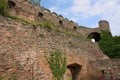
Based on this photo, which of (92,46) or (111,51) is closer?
(92,46)

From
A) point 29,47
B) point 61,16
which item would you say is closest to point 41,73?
point 29,47

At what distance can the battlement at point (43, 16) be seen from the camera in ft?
59.4

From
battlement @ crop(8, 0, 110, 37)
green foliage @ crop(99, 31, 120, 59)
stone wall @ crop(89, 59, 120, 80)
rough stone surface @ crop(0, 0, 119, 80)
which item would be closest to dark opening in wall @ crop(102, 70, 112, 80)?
stone wall @ crop(89, 59, 120, 80)

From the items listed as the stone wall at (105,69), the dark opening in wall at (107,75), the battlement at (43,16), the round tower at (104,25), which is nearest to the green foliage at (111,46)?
the round tower at (104,25)

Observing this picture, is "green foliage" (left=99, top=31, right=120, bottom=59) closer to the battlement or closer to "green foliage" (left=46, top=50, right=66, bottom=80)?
the battlement

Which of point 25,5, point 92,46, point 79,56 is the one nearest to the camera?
point 79,56

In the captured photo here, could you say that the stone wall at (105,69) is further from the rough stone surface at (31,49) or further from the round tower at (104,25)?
the round tower at (104,25)

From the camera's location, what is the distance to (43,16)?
21000mm

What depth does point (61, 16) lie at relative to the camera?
23.0m

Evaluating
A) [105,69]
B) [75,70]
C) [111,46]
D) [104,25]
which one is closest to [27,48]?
[75,70]

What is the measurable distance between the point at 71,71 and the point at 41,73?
3648 millimetres

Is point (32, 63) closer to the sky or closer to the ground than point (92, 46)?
closer to the ground

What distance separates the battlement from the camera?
18.1m

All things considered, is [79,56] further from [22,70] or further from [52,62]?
[22,70]
